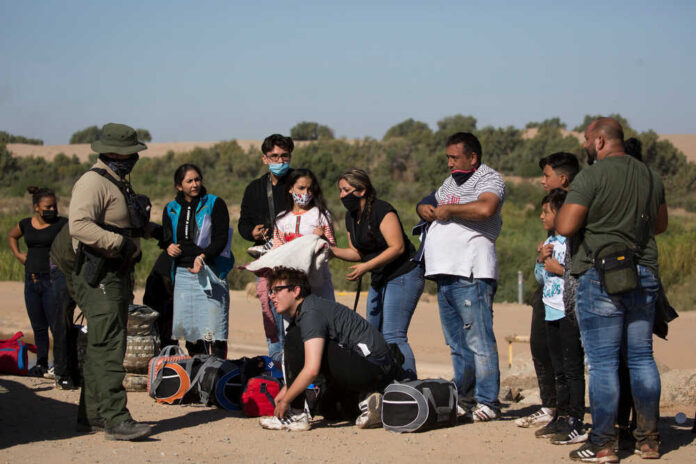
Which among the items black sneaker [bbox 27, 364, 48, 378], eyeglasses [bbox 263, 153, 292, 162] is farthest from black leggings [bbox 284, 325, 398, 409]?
black sneaker [bbox 27, 364, 48, 378]

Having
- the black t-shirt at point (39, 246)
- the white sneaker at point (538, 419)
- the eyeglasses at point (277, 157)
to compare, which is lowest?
the white sneaker at point (538, 419)

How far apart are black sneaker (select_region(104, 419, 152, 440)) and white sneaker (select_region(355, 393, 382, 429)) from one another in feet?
4.84

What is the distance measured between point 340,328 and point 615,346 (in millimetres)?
1854

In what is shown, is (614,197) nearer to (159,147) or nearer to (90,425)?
(90,425)

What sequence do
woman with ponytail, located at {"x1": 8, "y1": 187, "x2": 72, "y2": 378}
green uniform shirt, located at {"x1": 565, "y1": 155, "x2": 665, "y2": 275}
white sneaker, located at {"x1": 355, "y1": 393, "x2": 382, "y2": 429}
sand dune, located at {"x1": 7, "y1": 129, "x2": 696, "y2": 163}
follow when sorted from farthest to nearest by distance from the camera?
1. sand dune, located at {"x1": 7, "y1": 129, "x2": 696, "y2": 163}
2. woman with ponytail, located at {"x1": 8, "y1": 187, "x2": 72, "y2": 378}
3. white sneaker, located at {"x1": 355, "y1": 393, "x2": 382, "y2": 429}
4. green uniform shirt, located at {"x1": 565, "y1": 155, "x2": 665, "y2": 275}

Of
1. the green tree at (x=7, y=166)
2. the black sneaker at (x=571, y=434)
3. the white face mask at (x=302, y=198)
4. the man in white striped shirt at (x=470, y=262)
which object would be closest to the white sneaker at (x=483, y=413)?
the man in white striped shirt at (x=470, y=262)

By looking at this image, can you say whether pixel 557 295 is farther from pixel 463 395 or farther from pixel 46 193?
pixel 46 193

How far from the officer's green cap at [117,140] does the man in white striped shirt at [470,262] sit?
2.16 m

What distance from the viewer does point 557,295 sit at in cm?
582

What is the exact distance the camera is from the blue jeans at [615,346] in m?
5.07

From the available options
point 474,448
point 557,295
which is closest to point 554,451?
point 474,448

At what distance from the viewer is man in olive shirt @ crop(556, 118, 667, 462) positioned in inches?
198

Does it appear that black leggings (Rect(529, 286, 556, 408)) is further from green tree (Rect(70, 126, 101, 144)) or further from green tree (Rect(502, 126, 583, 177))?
green tree (Rect(70, 126, 101, 144))

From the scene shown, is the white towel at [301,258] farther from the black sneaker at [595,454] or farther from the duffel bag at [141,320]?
the black sneaker at [595,454]
